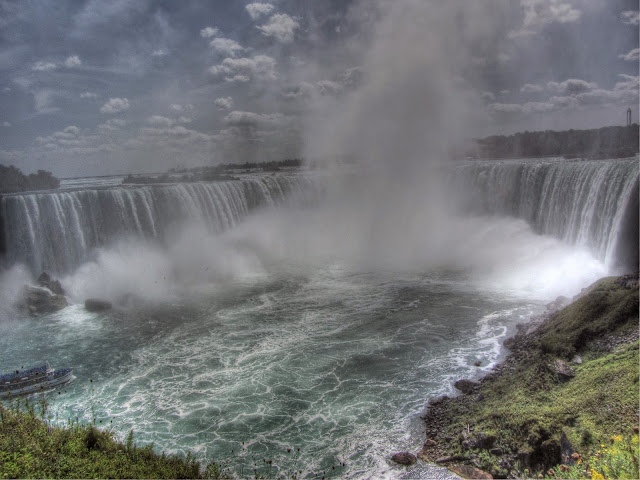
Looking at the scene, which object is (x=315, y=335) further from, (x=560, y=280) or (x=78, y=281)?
(x=78, y=281)

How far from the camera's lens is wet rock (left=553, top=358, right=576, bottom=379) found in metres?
9.47

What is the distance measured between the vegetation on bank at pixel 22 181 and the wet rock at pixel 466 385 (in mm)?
25265

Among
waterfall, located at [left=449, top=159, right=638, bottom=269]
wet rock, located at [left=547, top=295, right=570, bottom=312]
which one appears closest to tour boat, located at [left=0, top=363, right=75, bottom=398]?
wet rock, located at [left=547, top=295, right=570, bottom=312]

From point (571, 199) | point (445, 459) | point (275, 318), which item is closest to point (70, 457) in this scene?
point (445, 459)

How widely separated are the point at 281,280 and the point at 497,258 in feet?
33.4

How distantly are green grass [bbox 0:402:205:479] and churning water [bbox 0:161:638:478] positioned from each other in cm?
152

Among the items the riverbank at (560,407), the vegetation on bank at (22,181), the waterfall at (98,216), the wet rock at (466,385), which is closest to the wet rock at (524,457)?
the riverbank at (560,407)

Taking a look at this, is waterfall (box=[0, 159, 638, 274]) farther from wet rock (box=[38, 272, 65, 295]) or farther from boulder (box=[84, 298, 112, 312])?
boulder (box=[84, 298, 112, 312])

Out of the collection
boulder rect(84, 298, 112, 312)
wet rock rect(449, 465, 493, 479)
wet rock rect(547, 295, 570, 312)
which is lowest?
wet rock rect(449, 465, 493, 479)

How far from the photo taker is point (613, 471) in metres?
5.85

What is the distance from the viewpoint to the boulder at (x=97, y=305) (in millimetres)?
18062

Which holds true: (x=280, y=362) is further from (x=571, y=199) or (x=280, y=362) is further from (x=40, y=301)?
(x=571, y=199)

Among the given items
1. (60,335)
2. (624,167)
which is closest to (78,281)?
(60,335)

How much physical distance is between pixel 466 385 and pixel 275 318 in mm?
7534
